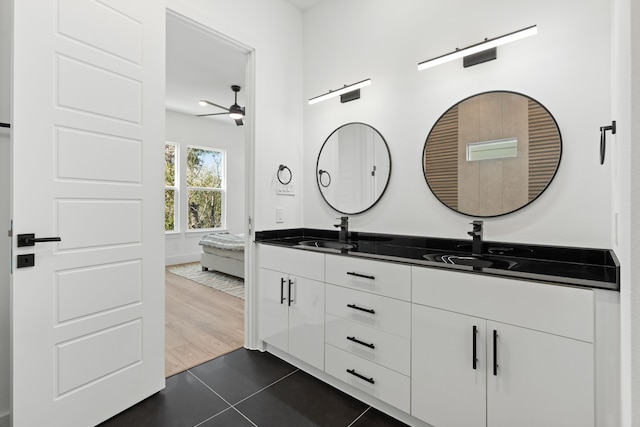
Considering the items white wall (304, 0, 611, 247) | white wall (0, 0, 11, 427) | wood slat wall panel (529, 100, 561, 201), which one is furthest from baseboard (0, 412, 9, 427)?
wood slat wall panel (529, 100, 561, 201)

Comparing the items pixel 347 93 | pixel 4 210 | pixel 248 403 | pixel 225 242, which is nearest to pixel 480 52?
pixel 347 93

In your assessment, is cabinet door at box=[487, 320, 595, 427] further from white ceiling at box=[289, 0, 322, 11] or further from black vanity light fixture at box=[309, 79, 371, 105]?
white ceiling at box=[289, 0, 322, 11]

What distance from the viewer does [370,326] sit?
1.76 m

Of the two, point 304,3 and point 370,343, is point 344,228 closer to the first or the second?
point 370,343

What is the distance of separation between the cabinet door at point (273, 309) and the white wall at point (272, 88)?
449mm

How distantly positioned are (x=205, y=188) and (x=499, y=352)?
6.14m

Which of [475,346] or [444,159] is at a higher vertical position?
[444,159]

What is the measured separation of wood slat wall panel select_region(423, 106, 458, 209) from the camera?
1972 millimetres

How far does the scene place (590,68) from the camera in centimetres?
154

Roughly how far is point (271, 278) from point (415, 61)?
1.92m

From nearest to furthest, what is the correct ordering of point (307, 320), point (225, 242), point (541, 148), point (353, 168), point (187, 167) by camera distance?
point (541, 148), point (307, 320), point (353, 168), point (225, 242), point (187, 167)

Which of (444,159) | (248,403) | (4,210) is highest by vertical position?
(444,159)

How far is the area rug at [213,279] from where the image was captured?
168 inches

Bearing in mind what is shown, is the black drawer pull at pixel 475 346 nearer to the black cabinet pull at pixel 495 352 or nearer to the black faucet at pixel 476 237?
the black cabinet pull at pixel 495 352
